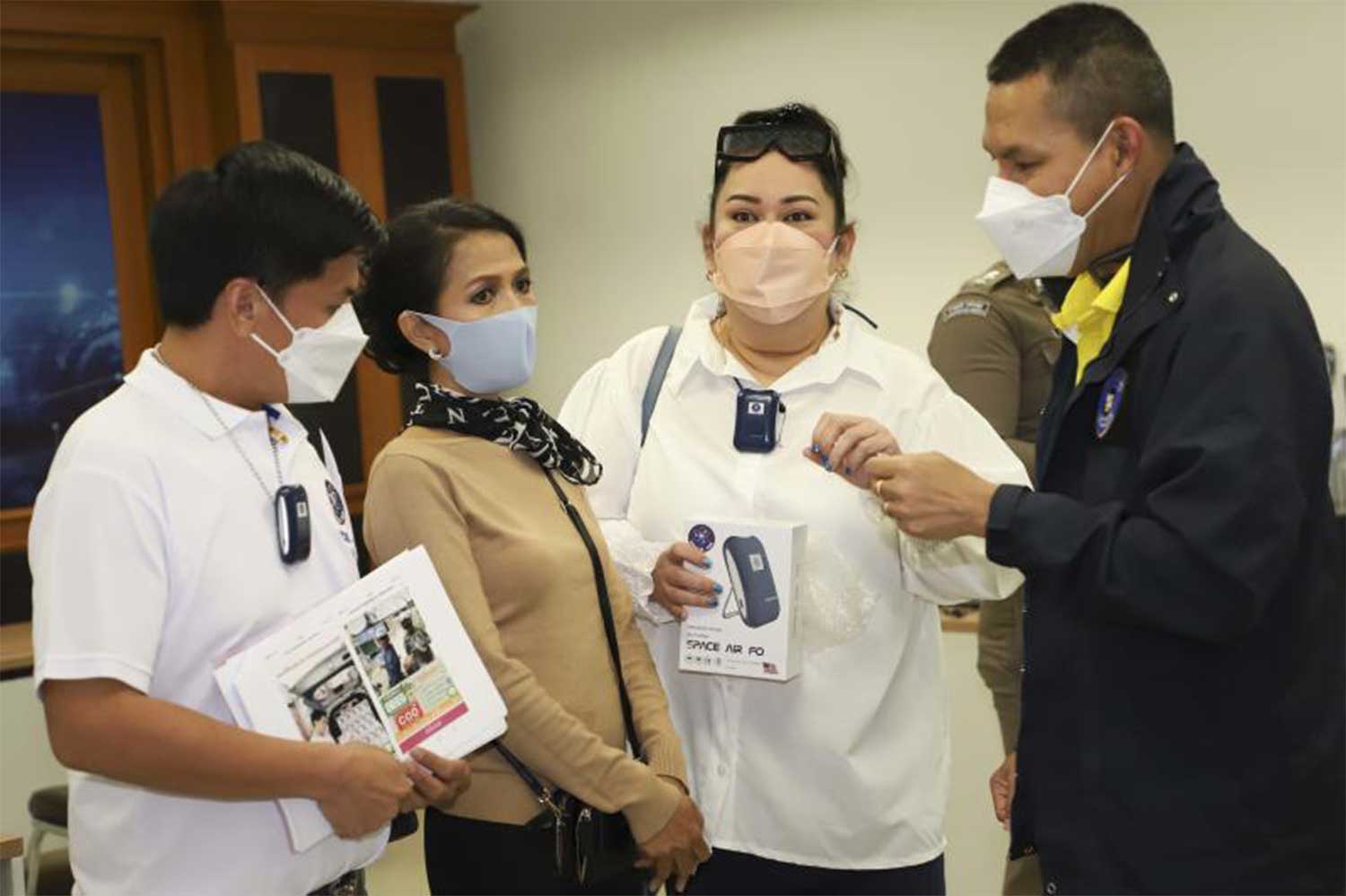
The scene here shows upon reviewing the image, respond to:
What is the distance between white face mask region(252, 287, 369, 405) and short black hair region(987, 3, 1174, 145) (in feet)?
3.01

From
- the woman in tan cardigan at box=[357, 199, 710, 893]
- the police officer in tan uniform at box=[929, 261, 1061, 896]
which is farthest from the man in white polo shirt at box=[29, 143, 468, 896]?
the police officer in tan uniform at box=[929, 261, 1061, 896]

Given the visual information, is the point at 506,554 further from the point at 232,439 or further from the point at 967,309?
the point at 967,309

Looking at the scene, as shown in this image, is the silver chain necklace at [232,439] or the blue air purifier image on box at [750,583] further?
the blue air purifier image on box at [750,583]

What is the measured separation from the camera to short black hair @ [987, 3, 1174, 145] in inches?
66.8

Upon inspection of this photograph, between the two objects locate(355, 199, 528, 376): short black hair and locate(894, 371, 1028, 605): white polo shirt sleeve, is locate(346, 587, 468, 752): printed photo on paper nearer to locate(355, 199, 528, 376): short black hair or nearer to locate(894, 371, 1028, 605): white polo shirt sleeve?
locate(355, 199, 528, 376): short black hair

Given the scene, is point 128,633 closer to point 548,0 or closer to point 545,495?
point 545,495

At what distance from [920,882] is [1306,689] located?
0.65 meters

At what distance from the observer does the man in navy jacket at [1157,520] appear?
4.84 feet

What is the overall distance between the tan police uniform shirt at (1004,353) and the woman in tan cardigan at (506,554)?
1.19 metres

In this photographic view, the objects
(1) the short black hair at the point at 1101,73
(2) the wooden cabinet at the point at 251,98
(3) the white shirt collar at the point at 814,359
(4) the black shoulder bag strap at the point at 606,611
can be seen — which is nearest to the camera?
(1) the short black hair at the point at 1101,73

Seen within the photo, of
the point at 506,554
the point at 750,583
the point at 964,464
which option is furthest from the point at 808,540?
the point at 506,554

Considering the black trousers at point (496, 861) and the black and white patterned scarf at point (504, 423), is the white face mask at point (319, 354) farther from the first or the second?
the black trousers at point (496, 861)

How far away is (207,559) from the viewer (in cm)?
156

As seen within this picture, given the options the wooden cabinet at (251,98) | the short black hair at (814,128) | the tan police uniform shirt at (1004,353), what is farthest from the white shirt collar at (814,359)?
the wooden cabinet at (251,98)
